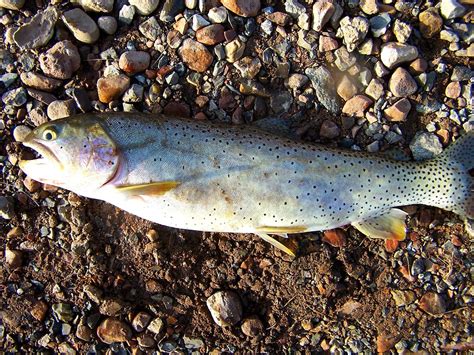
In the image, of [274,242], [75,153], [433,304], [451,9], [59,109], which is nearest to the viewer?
[75,153]

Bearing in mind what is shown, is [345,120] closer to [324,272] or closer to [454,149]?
[454,149]

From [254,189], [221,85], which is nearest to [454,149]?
[254,189]

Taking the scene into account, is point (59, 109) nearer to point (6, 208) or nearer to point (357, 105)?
point (6, 208)

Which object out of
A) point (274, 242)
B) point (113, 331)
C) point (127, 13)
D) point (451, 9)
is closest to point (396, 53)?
point (451, 9)

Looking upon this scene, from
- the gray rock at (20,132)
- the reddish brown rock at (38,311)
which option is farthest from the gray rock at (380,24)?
the reddish brown rock at (38,311)

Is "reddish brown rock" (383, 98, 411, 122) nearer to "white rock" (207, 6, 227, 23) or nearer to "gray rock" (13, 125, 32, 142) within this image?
"white rock" (207, 6, 227, 23)
